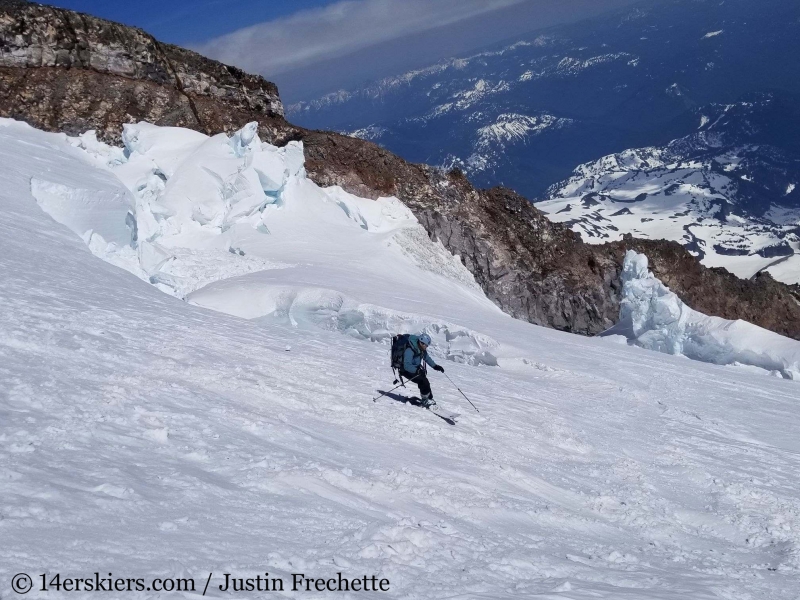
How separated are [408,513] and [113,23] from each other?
111 feet

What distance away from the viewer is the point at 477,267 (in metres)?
36.5

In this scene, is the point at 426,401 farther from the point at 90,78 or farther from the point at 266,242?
the point at 90,78

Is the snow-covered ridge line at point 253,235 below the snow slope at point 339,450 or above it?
above

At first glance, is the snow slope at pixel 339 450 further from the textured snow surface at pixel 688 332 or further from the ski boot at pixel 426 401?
the textured snow surface at pixel 688 332

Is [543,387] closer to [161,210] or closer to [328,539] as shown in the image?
[328,539]

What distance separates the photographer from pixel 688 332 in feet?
97.8

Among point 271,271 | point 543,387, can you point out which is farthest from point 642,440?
point 271,271

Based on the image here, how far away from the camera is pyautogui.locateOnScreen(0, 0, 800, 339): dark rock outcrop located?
32.1m

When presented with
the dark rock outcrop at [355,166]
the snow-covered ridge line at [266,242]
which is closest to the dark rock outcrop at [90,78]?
the dark rock outcrop at [355,166]

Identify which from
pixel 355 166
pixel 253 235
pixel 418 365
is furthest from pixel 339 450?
pixel 355 166

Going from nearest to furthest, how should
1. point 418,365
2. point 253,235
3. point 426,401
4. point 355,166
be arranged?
point 418,365 → point 426,401 → point 253,235 → point 355,166

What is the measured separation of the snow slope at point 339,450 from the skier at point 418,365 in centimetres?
81

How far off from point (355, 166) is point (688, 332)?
1775 centimetres

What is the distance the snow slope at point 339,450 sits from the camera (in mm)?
6520
